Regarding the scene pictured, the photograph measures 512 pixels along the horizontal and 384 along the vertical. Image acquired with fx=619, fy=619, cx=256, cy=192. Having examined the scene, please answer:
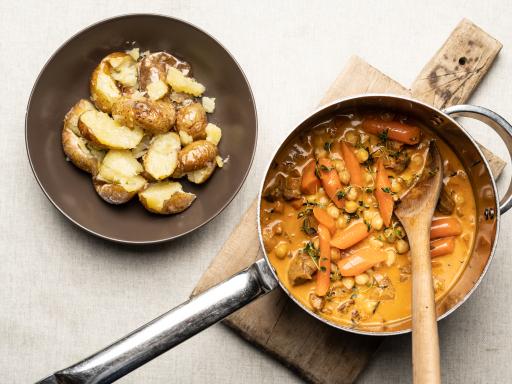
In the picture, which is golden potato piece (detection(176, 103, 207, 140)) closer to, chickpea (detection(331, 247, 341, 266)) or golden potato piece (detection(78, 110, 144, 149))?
golden potato piece (detection(78, 110, 144, 149))

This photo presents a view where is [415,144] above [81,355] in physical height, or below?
above

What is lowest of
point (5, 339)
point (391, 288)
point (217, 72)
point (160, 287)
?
point (5, 339)

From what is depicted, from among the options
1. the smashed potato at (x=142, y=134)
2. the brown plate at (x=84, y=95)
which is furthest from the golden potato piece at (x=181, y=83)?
the brown plate at (x=84, y=95)

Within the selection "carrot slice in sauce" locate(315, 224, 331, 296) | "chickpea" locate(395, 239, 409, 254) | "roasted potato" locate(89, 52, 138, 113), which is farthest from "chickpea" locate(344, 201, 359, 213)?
"roasted potato" locate(89, 52, 138, 113)

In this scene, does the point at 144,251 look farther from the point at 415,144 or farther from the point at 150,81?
the point at 415,144

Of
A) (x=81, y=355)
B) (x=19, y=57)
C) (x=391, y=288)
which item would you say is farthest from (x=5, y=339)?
(x=391, y=288)

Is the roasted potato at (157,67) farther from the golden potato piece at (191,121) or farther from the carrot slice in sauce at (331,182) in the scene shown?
the carrot slice in sauce at (331,182)

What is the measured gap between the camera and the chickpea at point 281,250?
250 centimetres

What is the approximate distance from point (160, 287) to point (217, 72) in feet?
3.29

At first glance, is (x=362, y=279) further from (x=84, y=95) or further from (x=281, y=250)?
(x=84, y=95)

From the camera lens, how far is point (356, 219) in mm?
2545

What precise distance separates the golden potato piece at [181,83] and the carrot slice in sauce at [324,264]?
85cm

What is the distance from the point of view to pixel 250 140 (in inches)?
107

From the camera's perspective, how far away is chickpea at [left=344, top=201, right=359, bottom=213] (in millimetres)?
2500
